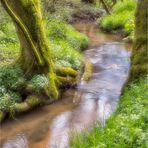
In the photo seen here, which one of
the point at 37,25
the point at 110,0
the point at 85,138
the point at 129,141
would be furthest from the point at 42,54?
the point at 110,0

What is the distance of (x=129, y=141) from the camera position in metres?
5.59

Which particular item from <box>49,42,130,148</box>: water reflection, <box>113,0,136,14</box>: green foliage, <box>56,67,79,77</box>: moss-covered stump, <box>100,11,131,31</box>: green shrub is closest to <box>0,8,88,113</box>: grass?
<box>56,67,79,77</box>: moss-covered stump

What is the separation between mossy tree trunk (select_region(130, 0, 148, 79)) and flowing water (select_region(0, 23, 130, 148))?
121 centimetres

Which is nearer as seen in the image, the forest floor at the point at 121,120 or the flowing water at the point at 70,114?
the forest floor at the point at 121,120

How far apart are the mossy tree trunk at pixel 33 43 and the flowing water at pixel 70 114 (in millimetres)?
800

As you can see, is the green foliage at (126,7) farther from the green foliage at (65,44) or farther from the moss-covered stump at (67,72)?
the moss-covered stump at (67,72)

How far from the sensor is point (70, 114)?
30.5ft

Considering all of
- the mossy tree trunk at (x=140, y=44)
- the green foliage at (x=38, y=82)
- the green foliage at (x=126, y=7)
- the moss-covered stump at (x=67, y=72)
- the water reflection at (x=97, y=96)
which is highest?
the mossy tree trunk at (x=140, y=44)

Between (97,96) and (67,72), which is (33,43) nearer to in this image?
(67,72)

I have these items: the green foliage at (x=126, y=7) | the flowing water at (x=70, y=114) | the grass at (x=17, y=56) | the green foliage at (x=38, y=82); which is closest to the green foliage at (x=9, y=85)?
the grass at (x=17, y=56)

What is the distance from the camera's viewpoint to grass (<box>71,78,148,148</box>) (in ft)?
18.5

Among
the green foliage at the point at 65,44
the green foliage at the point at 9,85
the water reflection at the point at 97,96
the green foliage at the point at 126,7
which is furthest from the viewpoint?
the green foliage at the point at 126,7

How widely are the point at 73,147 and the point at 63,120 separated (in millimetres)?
2531

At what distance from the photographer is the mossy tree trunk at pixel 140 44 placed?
29.6 feet
